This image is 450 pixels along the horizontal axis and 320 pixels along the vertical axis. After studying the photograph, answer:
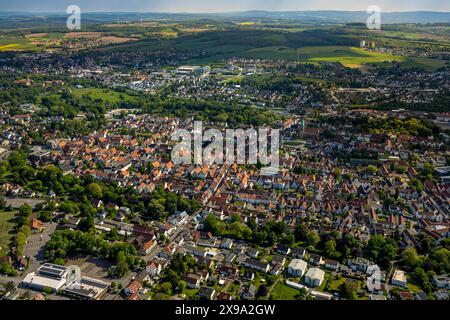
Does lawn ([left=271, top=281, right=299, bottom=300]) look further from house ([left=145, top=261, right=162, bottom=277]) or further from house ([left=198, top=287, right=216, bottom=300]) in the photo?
house ([left=145, top=261, right=162, bottom=277])

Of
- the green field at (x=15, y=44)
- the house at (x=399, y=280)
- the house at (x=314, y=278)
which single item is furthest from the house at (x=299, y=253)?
the green field at (x=15, y=44)

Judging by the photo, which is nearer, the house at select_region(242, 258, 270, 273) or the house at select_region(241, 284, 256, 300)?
the house at select_region(241, 284, 256, 300)

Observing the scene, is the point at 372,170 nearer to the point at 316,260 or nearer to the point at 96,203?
the point at 316,260

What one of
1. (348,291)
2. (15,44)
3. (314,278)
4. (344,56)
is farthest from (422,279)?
(15,44)

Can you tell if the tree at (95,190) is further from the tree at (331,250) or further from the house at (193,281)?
the tree at (331,250)

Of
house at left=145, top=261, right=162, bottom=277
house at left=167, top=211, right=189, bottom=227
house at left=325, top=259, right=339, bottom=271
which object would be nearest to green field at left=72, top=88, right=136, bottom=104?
house at left=167, top=211, right=189, bottom=227

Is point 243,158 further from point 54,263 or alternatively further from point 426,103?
point 426,103
